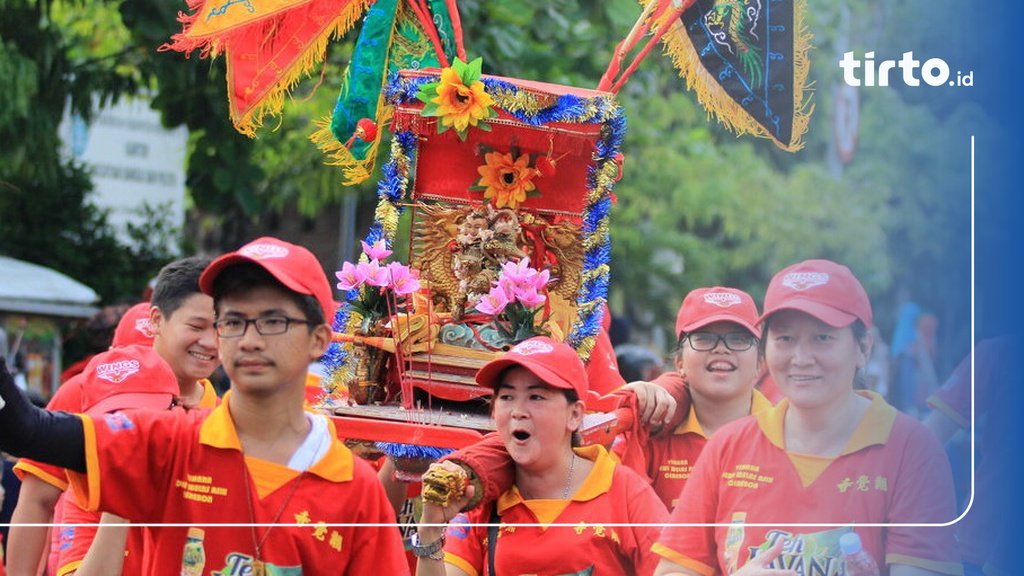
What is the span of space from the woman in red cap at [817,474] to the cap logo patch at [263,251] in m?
1.32

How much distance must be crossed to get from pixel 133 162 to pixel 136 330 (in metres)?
7.44

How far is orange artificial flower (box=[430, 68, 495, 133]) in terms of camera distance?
5.48m

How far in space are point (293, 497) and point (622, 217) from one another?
10271 mm

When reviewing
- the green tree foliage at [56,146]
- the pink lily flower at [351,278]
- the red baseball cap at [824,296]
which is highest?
the green tree foliage at [56,146]

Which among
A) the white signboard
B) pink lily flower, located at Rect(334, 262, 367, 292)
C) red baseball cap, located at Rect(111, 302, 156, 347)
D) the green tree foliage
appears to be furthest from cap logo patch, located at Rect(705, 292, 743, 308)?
the white signboard

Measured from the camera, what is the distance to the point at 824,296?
13.3 ft

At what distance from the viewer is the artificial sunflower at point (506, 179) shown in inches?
229

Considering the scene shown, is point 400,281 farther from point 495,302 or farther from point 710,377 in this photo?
point 710,377

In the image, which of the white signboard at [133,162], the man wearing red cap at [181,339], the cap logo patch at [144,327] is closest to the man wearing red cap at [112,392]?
the man wearing red cap at [181,339]

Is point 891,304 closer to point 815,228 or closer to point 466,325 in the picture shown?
point 466,325

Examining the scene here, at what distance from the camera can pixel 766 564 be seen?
13.1 ft

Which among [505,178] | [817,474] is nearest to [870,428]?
[817,474]

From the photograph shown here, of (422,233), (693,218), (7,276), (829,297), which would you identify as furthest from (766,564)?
(693,218)

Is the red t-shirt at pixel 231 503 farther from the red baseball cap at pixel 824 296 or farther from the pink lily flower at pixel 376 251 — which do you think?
the pink lily flower at pixel 376 251
